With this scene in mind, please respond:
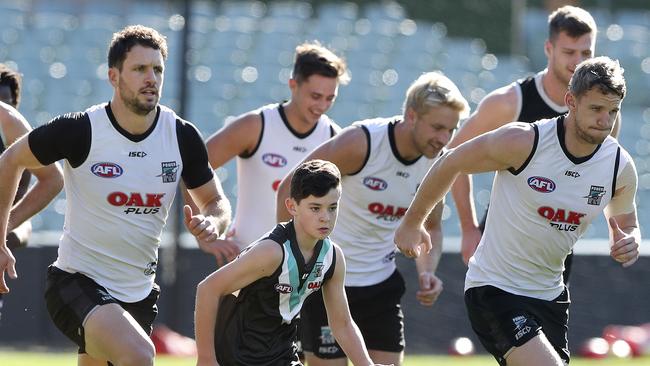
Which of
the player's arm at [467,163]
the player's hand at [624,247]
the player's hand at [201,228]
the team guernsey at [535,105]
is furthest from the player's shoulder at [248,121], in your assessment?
the player's hand at [624,247]

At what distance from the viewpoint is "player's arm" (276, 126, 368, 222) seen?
6570 mm

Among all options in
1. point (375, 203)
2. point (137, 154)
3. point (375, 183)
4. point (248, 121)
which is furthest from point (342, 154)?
point (137, 154)

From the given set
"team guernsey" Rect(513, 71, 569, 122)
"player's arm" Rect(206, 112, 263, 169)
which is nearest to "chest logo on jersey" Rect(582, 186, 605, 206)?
"team guernsey" Rect(513, 71, 569, 122)

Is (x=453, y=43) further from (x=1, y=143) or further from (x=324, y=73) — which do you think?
(x=1, y=143)

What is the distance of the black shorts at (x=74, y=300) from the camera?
5758 mm

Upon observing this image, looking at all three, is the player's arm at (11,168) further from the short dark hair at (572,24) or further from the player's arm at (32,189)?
the short dark hair at (572,24)

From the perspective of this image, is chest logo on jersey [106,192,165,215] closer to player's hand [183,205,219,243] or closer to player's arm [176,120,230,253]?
player's arm [176,120,230,253]

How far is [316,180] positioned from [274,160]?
2.04 metres

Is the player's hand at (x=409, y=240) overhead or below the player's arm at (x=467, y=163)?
below

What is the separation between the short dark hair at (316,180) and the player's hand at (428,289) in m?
1.42

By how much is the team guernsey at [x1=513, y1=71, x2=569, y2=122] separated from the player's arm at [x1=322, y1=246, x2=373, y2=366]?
173 cm

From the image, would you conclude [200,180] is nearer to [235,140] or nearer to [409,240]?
[409,240]

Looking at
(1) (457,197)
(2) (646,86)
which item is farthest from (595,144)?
(2) (646,86)

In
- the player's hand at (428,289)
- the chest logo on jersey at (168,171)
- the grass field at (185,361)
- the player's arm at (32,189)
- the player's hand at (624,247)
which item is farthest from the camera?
the grass field at (185,361)
